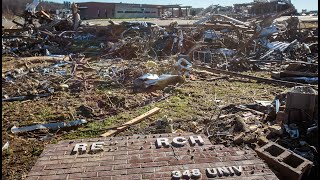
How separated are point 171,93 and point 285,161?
5.59 m

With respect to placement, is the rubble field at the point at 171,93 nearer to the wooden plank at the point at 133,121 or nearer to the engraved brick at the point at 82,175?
the wooden plank at the point at 133,121

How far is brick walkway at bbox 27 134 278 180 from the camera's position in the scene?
414cm

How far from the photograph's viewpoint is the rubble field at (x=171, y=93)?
21.2 ft

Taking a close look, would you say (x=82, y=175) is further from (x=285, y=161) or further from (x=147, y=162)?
(x=285, y=161)

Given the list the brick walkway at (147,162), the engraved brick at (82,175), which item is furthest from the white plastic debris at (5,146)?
the engraved brick at (82,175)

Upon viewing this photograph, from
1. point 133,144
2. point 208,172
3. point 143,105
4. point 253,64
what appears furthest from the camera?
point 253,64

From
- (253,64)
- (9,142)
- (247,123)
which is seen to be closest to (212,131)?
(247,123)

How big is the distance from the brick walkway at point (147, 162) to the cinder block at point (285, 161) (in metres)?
0.48

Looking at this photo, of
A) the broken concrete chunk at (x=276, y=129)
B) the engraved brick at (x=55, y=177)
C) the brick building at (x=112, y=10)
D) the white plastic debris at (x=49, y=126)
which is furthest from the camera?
the brick building at (x=112, y=10)

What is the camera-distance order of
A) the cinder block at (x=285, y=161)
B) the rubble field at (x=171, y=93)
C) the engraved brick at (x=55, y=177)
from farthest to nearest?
the rubble field at (x=171, y=93) → the cinder block at (x=285, y=161) → the engraved brick at (x=55, y=177)

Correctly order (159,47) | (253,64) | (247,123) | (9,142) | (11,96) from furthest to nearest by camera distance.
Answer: (159,47) → (253,64) → (11,96) → (247,123) → (9,142)

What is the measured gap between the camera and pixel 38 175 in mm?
4215

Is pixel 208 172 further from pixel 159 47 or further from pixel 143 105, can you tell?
pixel 159 47

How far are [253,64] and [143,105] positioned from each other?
7.58 m
